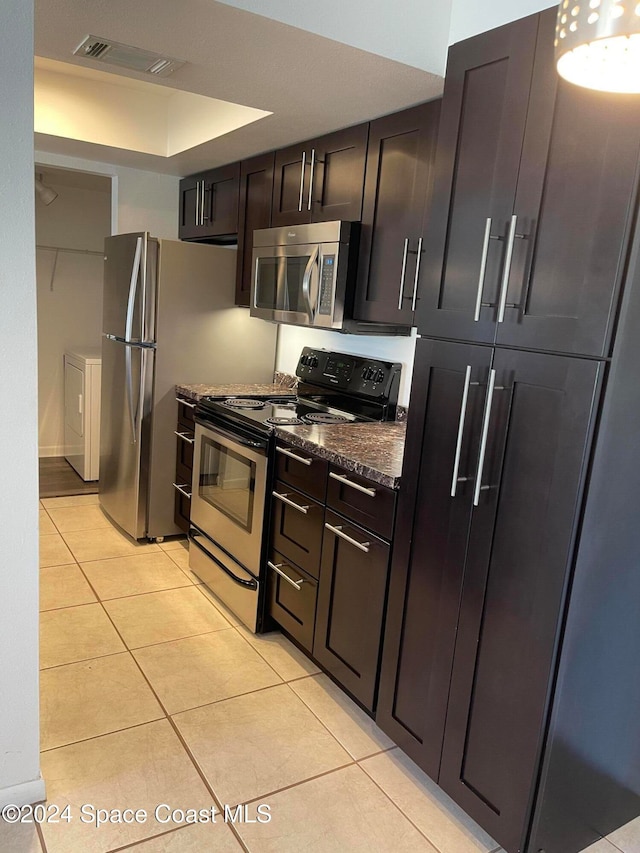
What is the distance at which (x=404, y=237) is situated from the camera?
7.85 ft

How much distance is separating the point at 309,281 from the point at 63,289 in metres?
3.08

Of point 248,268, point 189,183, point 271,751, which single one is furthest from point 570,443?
point 189,183

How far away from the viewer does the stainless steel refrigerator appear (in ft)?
11.0

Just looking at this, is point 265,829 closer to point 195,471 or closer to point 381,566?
point 381,566

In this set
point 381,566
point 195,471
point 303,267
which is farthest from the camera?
point 195,471

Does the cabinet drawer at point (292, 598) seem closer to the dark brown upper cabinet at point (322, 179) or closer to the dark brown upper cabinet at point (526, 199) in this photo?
the dark brown upper cabinet at point (526, 199)

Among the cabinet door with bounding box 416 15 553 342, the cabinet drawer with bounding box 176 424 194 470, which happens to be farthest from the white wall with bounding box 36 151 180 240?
the cabinet door with bounding box 416 15 553 342

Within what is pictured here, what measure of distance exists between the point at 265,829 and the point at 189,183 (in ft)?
11.6

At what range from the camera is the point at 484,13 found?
75.0 inches

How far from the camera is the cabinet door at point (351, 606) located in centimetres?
207

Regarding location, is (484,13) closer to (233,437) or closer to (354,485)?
(354,485)

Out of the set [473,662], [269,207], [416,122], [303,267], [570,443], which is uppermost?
[416,122]

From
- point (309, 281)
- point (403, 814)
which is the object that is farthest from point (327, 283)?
point (403, 814)

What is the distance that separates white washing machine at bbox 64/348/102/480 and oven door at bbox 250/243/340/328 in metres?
1.81
